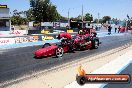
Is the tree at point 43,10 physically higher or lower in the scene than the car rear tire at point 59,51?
higher

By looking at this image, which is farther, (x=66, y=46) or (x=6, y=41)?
(x=6, y=41)

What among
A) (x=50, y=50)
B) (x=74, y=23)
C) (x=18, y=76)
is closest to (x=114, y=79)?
(x=18, y=76)

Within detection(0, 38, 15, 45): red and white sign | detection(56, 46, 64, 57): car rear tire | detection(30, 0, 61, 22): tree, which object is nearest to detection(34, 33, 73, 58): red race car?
detection(56, 46, 64, 57): car rear tire

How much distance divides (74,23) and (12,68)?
54278 mm

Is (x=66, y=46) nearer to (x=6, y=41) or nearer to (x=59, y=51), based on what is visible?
(x=59, y=51)

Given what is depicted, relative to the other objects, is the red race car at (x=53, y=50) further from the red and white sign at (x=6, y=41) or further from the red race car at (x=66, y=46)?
the red and white sign at (x=6, y=41)

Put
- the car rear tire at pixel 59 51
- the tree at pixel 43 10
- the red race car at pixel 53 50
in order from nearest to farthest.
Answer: the red race car at pixel 53 50 → the car rear tire at pixel 59 51 → the tree at pixel 43 10

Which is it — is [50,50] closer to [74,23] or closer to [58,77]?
[58,77]

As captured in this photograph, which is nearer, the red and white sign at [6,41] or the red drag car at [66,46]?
the red drag car at [66,46]

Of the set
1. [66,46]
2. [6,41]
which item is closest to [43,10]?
[6,41]

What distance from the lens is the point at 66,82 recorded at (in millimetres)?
9609

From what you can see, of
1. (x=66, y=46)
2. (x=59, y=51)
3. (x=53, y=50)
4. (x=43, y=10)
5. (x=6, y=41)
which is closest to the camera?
(x=53, y=50)

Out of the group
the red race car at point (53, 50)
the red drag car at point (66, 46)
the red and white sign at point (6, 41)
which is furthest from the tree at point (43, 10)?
the red race car at point (53, 50)

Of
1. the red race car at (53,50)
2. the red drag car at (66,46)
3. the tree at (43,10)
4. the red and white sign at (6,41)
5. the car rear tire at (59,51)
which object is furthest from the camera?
the tree at (43,10)
